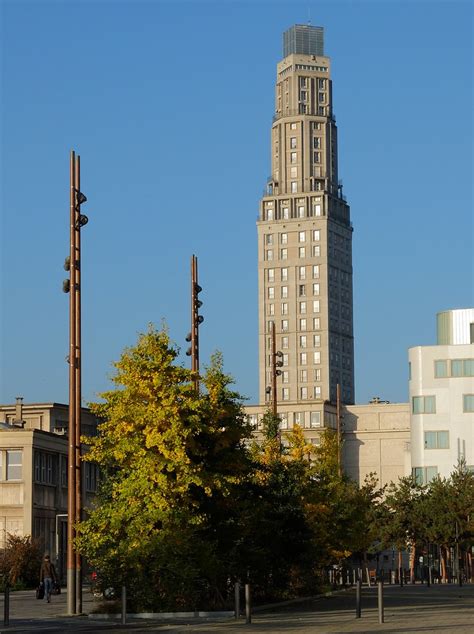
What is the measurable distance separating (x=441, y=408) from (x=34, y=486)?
1473 inches

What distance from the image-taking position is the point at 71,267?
34.9m

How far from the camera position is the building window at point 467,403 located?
99.8 meters

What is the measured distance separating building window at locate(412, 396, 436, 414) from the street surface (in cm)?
5867

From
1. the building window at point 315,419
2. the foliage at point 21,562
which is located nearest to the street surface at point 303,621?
the foliage at point 21,562

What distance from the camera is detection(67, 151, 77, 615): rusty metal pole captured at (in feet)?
110

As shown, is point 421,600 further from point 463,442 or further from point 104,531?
point 463,442

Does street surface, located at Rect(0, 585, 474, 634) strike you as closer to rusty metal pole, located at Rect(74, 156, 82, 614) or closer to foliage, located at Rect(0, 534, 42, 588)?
rusty metal pole, located at Rect(74, 156, 82, 614)

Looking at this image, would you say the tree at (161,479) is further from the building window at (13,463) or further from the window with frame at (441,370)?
the window with frame at (441,370)

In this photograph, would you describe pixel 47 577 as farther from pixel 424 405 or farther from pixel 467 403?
pixel 467 403

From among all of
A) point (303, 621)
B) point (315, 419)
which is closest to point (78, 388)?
point (303, 621)

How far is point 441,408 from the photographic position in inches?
3947

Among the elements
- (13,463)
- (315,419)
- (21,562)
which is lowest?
(21,562)

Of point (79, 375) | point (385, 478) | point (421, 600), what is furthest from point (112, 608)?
point (385, 478)

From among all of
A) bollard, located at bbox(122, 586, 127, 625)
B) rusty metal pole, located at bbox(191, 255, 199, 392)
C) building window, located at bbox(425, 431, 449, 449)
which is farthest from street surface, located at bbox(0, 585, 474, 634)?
building window, located at bbox(425, 431, 449, 449)
